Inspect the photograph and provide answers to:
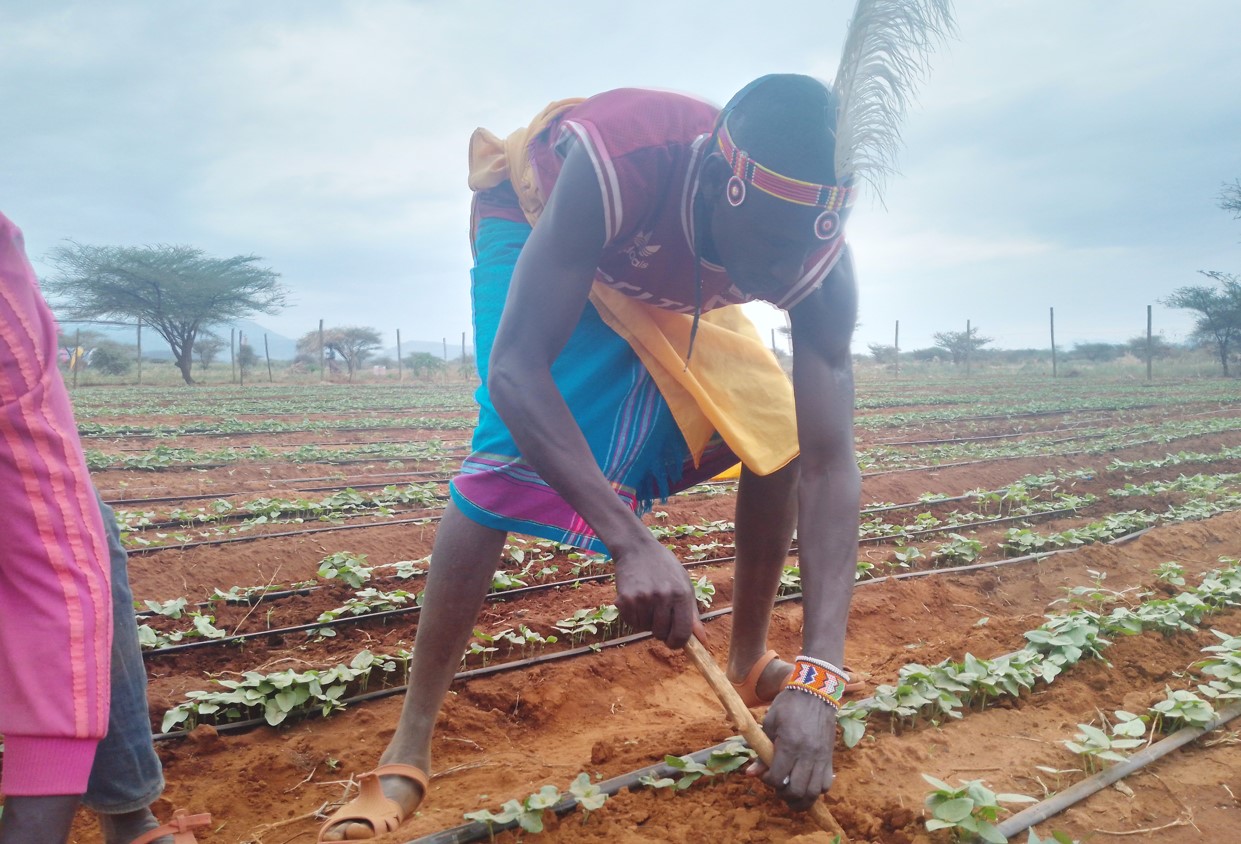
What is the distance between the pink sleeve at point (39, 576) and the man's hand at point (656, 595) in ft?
2.77

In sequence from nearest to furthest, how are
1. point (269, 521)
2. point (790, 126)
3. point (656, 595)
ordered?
point (656, 595), point (790, 126), point (269, 521)

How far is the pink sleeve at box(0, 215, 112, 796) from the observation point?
1.10 metres

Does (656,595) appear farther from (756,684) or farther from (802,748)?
(756,684)

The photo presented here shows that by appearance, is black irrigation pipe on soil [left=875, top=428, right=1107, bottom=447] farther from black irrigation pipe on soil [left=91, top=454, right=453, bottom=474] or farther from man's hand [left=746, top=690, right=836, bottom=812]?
man's hand [left=746, top=690, right=836, bottom=812]

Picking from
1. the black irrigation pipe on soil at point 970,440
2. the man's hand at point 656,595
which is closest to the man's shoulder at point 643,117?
the man's hand at point 656,595

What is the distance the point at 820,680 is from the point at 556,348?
0.86 meters

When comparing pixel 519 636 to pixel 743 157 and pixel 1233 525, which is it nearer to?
pixel 743 157

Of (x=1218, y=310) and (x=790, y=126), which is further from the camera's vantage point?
(x=1218, y=310)

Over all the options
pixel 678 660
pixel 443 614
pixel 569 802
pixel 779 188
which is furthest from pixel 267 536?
pixel 779 188

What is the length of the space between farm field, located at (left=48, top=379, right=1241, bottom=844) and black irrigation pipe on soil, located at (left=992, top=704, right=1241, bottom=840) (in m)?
0.03


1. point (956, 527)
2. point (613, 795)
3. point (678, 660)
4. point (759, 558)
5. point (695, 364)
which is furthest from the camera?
point (956, 527)

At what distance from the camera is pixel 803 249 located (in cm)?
169

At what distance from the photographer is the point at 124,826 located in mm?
1628

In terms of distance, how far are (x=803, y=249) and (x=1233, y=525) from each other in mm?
4987
